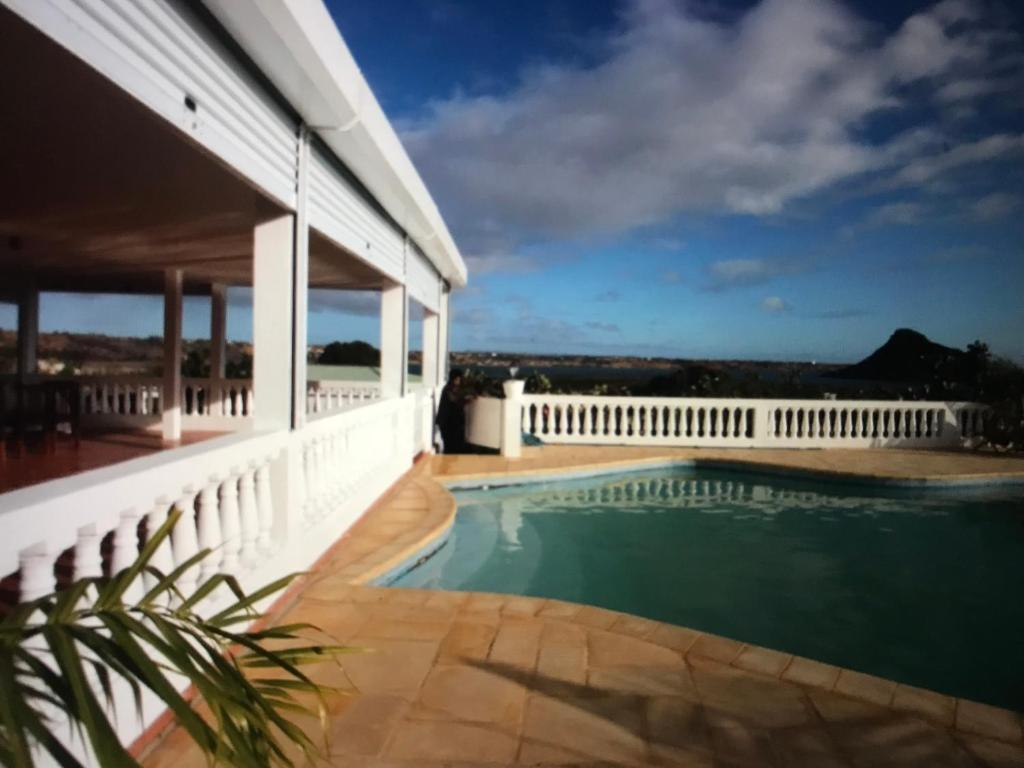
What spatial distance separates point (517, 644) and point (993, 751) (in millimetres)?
1983

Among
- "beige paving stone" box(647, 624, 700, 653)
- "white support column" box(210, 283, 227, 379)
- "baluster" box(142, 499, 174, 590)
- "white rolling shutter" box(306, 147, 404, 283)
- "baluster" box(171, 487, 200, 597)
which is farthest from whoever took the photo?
"white support column" box(210, 283, 227, 379)

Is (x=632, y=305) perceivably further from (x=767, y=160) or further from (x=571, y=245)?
(x=767, y=160)

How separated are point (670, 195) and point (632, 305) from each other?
11207 mm

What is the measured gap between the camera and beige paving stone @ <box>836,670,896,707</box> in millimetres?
Answer: 2809

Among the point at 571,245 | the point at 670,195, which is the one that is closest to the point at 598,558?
the point at 670,195

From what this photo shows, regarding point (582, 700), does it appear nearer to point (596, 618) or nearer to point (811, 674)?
point (596, 618)

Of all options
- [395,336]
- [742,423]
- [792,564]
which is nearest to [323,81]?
[395,336]

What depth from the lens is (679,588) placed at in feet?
18.0

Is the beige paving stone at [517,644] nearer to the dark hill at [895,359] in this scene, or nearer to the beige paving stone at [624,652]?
the beige paving stone at [624,652]

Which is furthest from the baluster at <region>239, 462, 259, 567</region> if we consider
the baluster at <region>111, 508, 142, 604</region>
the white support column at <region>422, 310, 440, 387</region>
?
the white support column at <region>422, 310, 440, 387</region>

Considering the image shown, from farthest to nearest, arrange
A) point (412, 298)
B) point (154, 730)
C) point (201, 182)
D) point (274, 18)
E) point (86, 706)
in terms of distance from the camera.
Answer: point (412, 298) < point (201, 182) < point (274, 18) < point (154, 730) < point (86, 706)

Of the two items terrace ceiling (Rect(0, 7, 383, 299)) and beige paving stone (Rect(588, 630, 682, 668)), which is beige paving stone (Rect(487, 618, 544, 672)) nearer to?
beige paving stone (Rect(588, 630, 682, 668))

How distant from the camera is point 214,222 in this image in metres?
5.49

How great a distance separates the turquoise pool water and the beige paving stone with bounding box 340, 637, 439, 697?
1.65 meters
